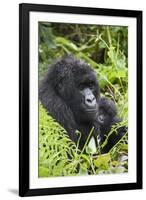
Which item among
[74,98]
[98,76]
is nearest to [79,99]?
[74,98]

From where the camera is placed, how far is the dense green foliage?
2.98 metres

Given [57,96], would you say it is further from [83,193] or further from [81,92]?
[83,193]

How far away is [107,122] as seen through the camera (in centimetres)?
315

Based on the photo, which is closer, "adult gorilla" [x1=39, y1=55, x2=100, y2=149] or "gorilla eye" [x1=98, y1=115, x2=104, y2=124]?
"adult gorilla" [x1=39, y1=55, x2=100, y2=149]

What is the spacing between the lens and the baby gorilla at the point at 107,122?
3127mm

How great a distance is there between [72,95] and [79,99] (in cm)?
4

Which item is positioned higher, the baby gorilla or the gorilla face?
the gorilla face

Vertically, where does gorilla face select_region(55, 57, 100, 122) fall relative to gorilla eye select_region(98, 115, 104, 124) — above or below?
above

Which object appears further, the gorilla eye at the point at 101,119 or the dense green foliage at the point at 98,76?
the gorilla eye at the point at 101,119

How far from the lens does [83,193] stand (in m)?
3.07

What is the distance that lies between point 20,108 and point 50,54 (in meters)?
0.27

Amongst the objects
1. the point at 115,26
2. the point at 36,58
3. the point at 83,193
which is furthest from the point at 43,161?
the point at 115,26

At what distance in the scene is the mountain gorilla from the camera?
3.00 m

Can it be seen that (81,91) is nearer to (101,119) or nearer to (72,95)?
(72,95)
